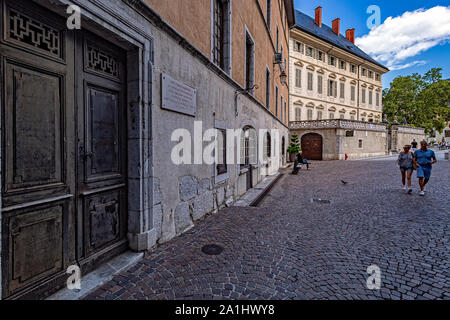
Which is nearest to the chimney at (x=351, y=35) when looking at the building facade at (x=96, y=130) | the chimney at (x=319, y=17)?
the chimney at (x=319, y=17)

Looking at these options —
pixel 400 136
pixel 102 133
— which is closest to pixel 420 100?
pixel 400 136

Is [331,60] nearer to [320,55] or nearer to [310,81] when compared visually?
[320,55]

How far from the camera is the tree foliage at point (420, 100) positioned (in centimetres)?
3909

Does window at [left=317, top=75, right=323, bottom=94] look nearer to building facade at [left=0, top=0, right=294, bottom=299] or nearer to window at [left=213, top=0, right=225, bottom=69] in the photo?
window at [left=213, top=0, right=225, bottom=69]

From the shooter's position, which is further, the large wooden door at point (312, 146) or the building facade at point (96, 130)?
the large wooden door at point (312, 146)

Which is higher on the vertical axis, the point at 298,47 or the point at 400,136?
the point at 298,47

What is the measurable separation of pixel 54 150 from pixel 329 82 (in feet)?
118

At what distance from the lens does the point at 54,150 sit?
8.00 ft

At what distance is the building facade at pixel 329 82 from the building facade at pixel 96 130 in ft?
80.4

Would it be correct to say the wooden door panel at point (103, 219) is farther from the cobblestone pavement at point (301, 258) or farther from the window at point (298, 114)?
the window at point (298, 114)

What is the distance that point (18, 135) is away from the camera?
2117 millimetres

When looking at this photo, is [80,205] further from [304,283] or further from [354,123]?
[354,123]

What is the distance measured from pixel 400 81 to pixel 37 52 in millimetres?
51860

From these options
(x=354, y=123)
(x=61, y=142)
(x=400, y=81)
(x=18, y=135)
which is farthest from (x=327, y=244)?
(x=400, y=81)
